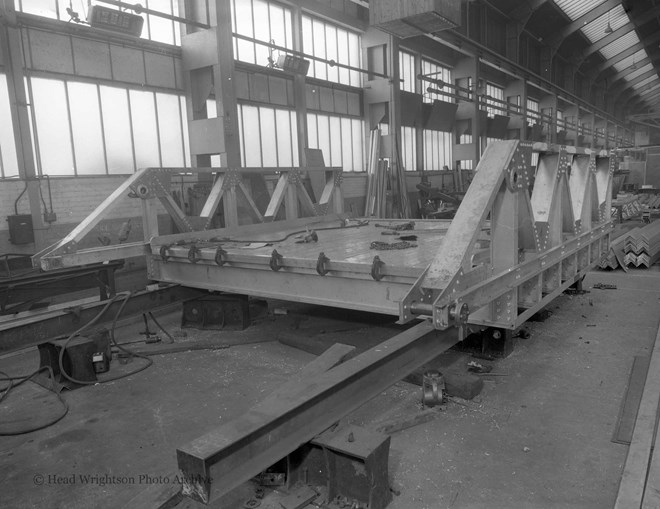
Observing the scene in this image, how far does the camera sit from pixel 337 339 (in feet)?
16.8

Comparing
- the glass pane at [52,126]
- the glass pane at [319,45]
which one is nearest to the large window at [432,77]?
the glass pane at [319,45]

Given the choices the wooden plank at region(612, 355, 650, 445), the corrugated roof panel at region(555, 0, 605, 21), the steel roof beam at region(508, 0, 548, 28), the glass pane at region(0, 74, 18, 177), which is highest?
the corrugated roof panel at region(555, 0, 605, 21)

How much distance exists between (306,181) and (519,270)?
881 cm

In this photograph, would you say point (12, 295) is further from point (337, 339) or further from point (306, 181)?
point (306, 181)

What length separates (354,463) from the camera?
235cm

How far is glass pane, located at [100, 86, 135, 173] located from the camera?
351 inches

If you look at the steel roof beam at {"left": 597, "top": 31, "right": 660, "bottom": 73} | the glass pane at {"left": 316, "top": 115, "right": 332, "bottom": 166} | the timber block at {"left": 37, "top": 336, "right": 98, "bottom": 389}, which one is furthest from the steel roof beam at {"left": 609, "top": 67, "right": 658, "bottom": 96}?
the timber block at {"left": 37, "top": 336, "right": 98, "bottom": 389}

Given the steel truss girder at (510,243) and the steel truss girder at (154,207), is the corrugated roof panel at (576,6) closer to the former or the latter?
the steel truss girder at (154,207)

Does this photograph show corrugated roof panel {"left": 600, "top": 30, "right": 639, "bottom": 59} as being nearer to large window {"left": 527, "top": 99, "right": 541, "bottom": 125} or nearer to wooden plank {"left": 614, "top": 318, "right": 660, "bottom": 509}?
large window {"left": 527, "top": 99, "right": 541, "bottom": 125}

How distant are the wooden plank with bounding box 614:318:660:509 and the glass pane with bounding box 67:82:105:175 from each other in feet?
27.4

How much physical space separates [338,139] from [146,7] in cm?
639

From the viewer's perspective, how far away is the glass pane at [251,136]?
11797mm

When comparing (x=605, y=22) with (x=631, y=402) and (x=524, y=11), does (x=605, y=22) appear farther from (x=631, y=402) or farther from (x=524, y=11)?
(x=631, y=402)

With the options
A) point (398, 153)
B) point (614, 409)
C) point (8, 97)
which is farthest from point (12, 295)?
point (398, 153)
